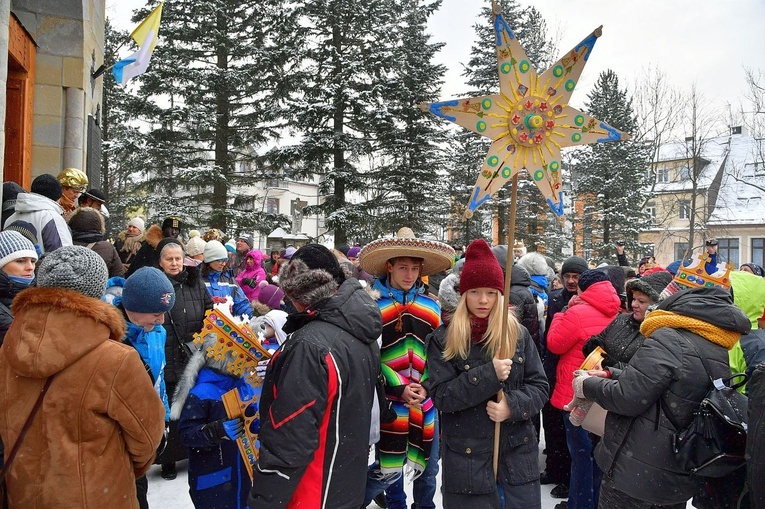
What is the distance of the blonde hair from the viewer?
3277 millimetres

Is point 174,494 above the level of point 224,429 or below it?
below

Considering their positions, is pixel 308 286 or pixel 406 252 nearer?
pixel 308 286

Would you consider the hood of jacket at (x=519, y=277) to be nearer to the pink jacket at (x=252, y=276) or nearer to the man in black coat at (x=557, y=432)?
the man in black coat at (x=557, y=432)

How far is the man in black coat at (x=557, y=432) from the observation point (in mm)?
5477

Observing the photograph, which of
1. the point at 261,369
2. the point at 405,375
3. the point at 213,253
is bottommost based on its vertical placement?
the point at 405,375

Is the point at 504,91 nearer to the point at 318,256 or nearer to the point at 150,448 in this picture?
the point at 318,256

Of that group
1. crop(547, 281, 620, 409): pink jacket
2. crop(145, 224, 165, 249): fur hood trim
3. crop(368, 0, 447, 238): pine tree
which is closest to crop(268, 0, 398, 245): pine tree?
crop(368, 0, 447, 238): pine tree

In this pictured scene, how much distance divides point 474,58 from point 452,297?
983 inches

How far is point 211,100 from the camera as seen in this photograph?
21.9 metres

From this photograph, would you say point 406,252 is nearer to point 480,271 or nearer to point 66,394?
point 480,271

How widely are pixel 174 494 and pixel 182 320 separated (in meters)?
1.60

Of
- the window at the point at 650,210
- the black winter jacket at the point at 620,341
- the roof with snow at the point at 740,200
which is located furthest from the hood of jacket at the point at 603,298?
the roof with snow at the point at 740,200

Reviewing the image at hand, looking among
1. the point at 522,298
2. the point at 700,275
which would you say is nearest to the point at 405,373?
the point at 522,298

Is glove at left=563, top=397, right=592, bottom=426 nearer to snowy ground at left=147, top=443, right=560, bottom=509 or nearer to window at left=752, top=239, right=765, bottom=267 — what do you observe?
snowy ground at left=147, top=443, right=560, bottom=509
